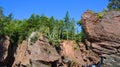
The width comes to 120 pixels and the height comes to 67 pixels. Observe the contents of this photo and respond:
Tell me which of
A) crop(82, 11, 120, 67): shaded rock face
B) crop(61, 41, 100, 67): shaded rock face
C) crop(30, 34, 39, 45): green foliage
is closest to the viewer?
crop(82, 11, 120, 67): shaded rock face

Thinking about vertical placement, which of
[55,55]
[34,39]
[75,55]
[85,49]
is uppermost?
[34,39]

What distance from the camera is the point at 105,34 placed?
29.8 metres

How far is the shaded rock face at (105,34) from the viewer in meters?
29.6

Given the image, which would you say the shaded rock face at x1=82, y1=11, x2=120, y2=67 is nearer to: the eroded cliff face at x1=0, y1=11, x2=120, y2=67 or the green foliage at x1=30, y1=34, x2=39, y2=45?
the eroded cliff face at x1=0, y1=11, x2=120, y2=67

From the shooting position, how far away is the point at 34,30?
3828 cm

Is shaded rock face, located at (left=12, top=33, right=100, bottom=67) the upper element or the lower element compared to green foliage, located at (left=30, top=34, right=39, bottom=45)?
lower

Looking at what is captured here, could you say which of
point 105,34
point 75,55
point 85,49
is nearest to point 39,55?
point 75,55

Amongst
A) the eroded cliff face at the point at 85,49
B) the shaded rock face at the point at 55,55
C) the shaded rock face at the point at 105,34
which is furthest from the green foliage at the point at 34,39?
the shaded rock face at the point at 105,34

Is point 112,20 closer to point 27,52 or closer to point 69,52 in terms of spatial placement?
point 69,52

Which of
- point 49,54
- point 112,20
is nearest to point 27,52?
point 49,54

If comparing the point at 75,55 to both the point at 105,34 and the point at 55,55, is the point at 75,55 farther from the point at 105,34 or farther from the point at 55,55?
the point at 105,34

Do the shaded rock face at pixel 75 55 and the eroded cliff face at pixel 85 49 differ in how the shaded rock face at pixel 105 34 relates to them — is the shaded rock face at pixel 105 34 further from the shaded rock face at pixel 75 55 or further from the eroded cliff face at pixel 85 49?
the shaded rock face at pixel 75 55

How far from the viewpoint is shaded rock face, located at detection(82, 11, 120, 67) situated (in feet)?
97.0

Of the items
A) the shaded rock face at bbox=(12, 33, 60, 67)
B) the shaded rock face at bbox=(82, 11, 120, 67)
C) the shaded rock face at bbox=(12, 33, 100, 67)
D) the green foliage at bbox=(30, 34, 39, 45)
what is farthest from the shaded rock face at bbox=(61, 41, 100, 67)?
the green foliage at bbox=(30, 34, 39, 45)
